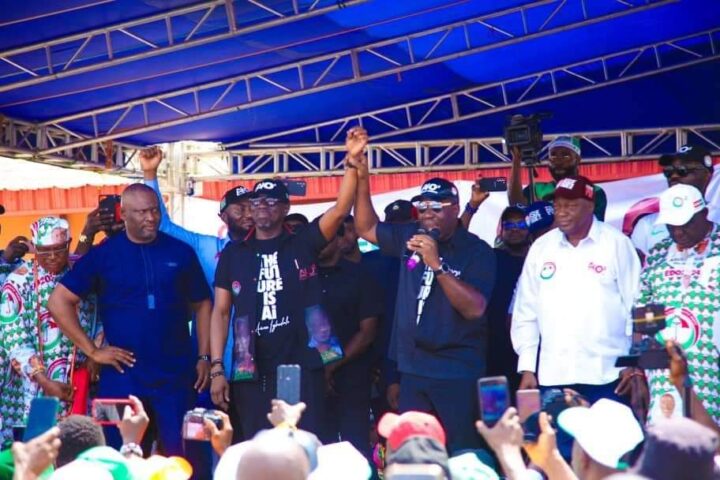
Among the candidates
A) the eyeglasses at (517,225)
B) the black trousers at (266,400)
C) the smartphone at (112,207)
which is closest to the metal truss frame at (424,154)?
the eyeglasses at (517,225)

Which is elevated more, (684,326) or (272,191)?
(272,191)

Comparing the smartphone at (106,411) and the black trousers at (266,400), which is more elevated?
the smartphone at (106,411)

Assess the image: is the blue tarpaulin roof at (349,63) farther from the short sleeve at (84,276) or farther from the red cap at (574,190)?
the red cap at (574,190)

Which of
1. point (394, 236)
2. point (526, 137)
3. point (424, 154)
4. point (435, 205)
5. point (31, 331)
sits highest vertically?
point (424, 154)

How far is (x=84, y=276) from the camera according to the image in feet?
20.9

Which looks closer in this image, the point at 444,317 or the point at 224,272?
the point at 444,317

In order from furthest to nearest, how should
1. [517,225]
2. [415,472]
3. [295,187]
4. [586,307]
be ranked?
[517,225] → [295,187] → [586,307] → [415,472]

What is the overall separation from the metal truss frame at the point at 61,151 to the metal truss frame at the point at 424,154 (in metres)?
1.08

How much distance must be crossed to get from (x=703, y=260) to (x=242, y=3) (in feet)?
14.2

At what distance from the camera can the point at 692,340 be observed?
5328 millimetres

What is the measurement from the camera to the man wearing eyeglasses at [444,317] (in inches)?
232

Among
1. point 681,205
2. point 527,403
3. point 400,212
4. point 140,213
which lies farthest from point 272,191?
point 527,403

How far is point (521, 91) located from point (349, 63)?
1.92m

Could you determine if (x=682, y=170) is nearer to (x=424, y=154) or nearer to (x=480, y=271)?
(x=480, y=271)
